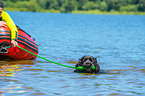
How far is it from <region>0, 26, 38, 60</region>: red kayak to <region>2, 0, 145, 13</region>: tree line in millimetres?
137028

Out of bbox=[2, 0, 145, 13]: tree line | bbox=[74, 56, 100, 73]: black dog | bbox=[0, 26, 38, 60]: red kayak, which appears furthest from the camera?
bbox=[2, 0, 145, 13]: tree line

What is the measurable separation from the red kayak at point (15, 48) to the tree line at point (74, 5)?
137 metres

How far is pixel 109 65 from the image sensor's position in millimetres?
13672

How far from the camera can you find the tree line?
154m

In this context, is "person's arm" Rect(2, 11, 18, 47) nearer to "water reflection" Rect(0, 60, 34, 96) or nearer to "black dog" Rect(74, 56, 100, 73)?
"water reflection" Rect(0, 60, 34, 96)

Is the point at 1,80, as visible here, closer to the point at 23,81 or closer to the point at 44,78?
the point at 23,81

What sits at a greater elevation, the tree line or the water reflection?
the water reflection

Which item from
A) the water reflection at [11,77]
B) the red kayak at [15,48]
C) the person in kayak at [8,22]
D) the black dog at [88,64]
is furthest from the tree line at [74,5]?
the black dog at [88,64]

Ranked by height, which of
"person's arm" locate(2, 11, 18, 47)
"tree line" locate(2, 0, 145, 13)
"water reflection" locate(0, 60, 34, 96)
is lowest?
"tree line" locate(2, 0, 145, 13)

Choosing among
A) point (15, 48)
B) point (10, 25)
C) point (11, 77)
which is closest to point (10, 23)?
point (10, 25)

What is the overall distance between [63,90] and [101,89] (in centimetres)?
109

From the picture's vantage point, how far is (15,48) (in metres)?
12.8

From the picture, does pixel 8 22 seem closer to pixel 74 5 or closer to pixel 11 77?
pixel 11 77

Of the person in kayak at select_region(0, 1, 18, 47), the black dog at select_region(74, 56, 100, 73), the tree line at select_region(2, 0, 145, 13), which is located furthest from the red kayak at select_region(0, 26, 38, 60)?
the tree line at select_region(2, 0, 145, 13)
